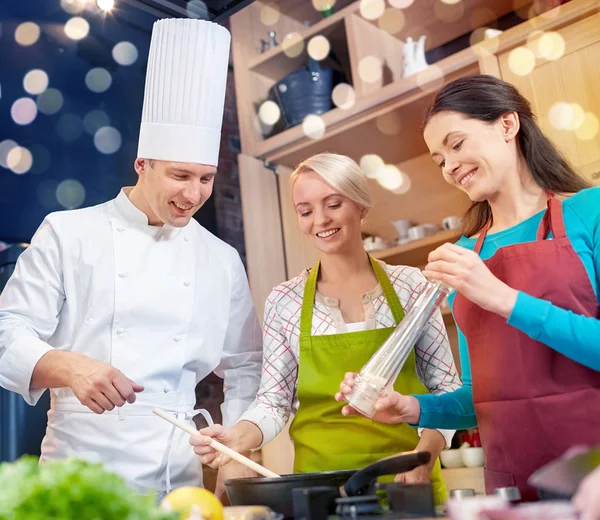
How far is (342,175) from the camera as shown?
179 cm

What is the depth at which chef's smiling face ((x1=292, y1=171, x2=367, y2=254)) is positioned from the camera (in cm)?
178

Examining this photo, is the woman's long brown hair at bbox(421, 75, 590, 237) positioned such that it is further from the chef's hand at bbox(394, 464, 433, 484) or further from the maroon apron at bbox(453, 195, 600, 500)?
the chef's hand at bbox(394, 464, 433, 484)

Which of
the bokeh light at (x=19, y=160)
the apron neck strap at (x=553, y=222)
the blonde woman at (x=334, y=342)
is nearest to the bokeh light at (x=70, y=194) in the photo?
the bokeh light at (x=19, y=160)

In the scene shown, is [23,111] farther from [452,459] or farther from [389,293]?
Answer: [452,459]

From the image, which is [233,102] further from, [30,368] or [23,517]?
[23,517]

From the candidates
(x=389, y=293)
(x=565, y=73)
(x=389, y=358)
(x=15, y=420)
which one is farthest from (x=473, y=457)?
(x=15, y=420)

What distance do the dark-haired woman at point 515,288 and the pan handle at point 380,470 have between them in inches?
12.5

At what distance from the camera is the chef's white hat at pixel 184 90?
1.83m

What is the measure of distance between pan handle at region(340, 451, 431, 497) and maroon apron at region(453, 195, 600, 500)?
0.36 meters

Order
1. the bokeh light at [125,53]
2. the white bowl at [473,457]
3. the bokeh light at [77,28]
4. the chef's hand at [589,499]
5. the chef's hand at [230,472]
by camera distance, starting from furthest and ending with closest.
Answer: the bokeh light at [125,53] < the bokeh light at [77,28] < the white bowl at [473,457] < the chef's hand at [230,472] < the chef's hand at [589,499]

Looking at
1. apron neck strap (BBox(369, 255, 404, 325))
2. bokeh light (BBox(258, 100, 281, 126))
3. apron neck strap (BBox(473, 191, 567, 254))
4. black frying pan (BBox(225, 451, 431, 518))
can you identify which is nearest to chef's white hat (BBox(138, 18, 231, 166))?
apron neck strap (BBox(369, 255, 404, 325))

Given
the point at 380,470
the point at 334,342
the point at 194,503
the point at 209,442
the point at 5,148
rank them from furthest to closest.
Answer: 1. the point at 5,148
2. the point at 334,342
3. the point at 209,442
4. the point at 380,470
5. the point at 194,503

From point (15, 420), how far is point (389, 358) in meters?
1.95

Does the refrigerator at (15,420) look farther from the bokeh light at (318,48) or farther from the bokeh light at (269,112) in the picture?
the bokeh light at (318,48)
